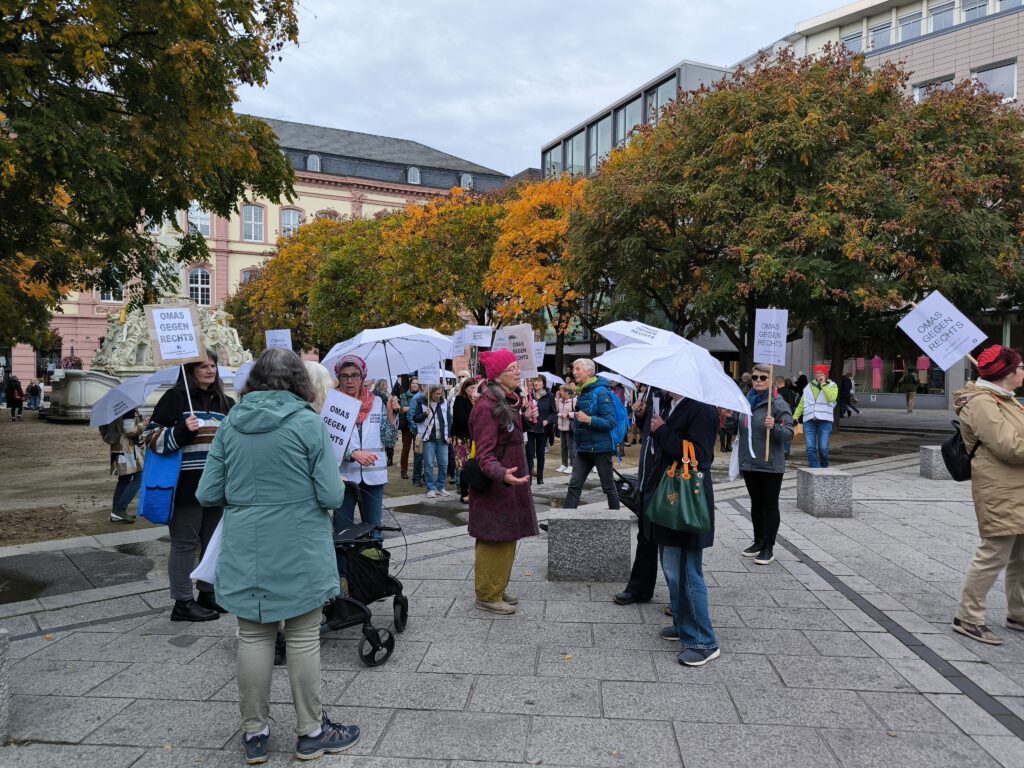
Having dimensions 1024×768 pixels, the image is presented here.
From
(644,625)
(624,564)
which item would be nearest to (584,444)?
(624,564)

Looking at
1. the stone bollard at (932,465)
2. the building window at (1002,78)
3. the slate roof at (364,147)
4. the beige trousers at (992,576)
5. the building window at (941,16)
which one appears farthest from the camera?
the slate roof at (364,147)

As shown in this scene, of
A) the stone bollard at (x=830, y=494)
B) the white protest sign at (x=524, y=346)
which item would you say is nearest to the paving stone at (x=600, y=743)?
the white protest sign at (x=524, y=346)

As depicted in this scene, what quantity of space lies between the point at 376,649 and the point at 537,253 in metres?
20.8

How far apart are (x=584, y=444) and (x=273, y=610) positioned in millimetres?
5188

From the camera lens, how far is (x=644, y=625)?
489 cm

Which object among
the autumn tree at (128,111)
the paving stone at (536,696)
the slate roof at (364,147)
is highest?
the slate roof at (364,147)

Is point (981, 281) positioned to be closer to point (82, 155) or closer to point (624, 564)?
point (624, 564)

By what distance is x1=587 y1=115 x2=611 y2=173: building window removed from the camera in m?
40.6

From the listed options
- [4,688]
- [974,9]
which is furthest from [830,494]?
[974,9]

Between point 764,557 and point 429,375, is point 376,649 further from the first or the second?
point 429,375

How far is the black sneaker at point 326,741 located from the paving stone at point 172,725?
0.43 metres

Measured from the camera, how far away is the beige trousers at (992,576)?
4.54m

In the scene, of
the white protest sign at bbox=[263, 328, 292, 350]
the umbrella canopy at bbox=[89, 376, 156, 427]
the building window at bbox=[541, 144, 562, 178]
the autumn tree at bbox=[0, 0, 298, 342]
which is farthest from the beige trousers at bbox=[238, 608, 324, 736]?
the building window at bbox=[541, 144, 562, 178]

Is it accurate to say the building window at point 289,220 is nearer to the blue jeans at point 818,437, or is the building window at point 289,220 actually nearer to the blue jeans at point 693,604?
the blue jeans at point 818,437
